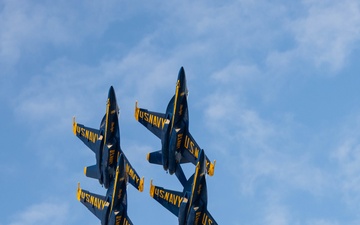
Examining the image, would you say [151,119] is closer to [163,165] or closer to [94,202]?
[163,165]

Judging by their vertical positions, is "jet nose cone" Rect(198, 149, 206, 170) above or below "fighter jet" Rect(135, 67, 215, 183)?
below

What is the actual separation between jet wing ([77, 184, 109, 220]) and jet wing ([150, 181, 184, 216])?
5645 mm

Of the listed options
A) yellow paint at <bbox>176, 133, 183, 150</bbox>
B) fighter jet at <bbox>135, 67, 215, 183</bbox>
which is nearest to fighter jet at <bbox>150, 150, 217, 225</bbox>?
fighter jet at <bbox>135, 67, 215, 183</bbox>

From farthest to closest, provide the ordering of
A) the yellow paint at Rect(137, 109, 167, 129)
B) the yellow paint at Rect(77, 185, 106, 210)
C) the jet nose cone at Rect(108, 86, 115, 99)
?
1. the yellow paint at Rect(137, 109, 167, 129)
2. the yellow paint at Rect(77, 185, 106, 210)
3. the jet nose cone at Rect(108, 86, 115, 99)

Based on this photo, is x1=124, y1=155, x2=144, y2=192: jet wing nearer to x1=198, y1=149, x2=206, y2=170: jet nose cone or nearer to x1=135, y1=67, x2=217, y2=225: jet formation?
x1=135, y1=67, x2=217, y2=225: jet formation

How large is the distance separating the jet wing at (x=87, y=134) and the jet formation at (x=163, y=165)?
1.68m

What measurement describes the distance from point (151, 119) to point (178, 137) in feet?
26.5

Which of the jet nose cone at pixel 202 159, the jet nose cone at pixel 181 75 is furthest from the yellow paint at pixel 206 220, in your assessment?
the jet nose cone at pixel 181 75

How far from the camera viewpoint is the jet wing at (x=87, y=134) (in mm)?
149250

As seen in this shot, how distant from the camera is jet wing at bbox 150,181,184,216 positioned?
14175cm

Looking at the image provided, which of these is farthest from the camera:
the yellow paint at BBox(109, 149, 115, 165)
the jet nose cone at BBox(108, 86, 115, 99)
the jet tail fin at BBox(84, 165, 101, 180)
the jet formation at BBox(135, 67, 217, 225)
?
the jet tail fin at BBox(84, 165, 101, 180)

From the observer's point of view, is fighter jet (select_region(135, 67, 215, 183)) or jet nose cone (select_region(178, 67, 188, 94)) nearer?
jet nose cone (select_region(178, 67, 188, 94))

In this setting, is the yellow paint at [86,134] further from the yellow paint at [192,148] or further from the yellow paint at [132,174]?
the yellow paint at [192,148]

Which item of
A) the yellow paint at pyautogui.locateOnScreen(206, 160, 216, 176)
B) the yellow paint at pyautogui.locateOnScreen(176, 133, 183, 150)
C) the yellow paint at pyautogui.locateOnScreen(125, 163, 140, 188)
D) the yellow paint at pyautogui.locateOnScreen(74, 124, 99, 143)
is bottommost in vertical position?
the yellow paint at pyautogui.locateOnScreen(206, 160, 216, 176)
